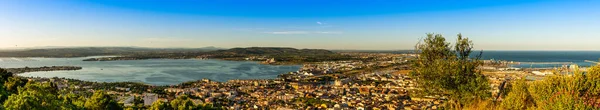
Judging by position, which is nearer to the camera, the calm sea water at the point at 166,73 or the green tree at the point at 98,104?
the green tree at the point at 98,104

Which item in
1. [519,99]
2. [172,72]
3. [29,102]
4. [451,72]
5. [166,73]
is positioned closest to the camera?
[519,99]

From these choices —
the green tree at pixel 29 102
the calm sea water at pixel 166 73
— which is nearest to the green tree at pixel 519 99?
the green tree at pixel 29 102

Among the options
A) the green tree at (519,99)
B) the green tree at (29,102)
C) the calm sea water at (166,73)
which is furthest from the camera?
the calm sea water at (166,73)

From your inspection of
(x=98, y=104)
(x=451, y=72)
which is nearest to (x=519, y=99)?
(x=451, y=72)

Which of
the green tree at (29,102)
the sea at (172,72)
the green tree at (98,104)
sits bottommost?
the sea at (172,72)

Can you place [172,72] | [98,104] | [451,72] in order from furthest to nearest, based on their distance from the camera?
1. [172,72]
2. [98,104]
3. [451,72]

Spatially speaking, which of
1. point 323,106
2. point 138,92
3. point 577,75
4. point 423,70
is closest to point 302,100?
point 323,106

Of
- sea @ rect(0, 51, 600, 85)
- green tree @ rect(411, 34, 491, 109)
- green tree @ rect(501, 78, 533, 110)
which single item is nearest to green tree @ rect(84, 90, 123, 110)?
green tree @ rect(411, 34, 491, 109)

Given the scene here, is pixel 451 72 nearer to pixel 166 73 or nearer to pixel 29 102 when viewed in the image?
pixel 29 102

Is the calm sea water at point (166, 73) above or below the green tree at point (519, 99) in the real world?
below

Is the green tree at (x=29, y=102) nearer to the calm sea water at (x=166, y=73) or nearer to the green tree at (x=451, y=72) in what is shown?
the green tree at (x=451, y=72)
